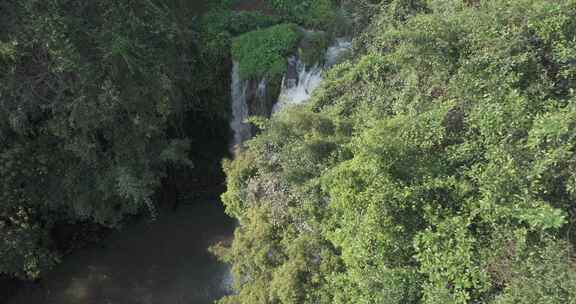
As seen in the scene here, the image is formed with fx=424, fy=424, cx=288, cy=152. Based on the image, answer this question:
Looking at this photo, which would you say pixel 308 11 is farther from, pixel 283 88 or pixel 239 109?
pixel 239 109

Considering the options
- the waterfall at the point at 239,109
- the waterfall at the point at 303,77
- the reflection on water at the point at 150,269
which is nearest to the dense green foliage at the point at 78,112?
the reflection on water at the point at 150,269

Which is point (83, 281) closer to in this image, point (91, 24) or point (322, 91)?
point (91, 24)

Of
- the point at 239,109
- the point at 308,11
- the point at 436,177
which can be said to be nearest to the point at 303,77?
the point at 239,109

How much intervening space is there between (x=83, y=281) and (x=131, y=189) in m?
3.09

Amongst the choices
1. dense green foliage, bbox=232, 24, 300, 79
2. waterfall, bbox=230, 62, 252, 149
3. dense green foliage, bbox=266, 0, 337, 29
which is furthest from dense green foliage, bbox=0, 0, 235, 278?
dense green foliage, bbox=266, 0, 337, 29

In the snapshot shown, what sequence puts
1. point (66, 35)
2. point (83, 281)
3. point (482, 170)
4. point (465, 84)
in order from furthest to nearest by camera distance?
point (83, 281)
point (66, 35)
point (465, 84)
point (482, 170)

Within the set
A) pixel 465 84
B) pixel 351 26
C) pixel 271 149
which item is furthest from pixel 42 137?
pixel 465 84

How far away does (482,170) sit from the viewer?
541 cm

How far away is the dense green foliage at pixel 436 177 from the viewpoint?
16.4 ft

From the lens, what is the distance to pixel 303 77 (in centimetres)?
1100

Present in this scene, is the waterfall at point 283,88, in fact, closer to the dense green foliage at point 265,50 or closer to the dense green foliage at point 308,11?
Answer: the dense green foliage at point 265,50

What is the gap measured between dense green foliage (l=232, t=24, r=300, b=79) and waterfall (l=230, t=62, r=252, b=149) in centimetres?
33

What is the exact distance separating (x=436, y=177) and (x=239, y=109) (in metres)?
7.56

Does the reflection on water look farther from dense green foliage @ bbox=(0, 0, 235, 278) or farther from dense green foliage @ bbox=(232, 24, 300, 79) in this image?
dense green foliage @ bbox=(232, 24, 300, 79)
